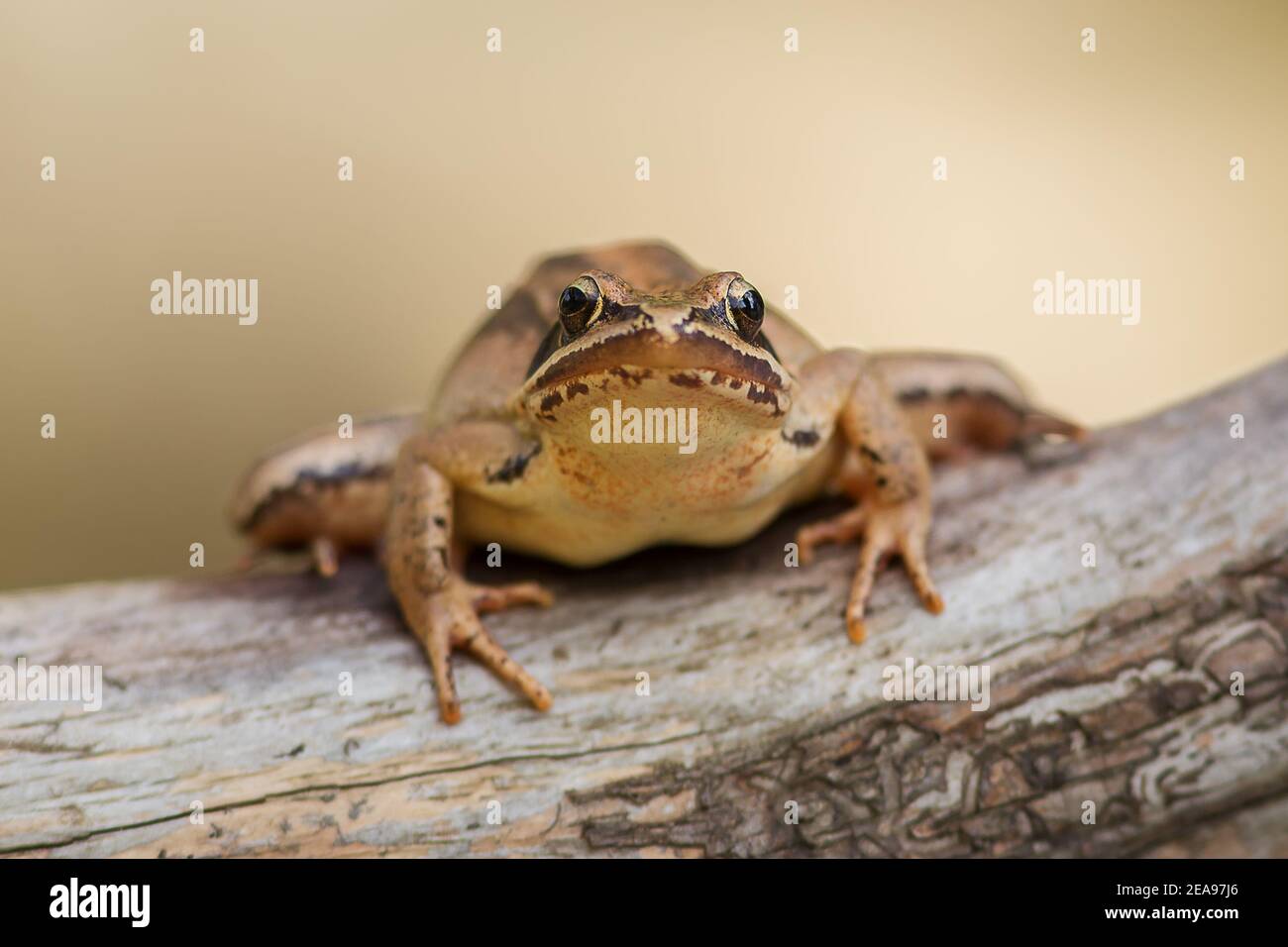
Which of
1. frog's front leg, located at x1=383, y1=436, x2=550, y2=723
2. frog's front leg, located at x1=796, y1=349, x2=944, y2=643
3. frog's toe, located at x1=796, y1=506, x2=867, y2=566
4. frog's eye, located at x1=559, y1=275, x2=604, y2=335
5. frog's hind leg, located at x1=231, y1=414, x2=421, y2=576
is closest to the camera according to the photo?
frog's eye, located at x1=559, y1=275, x2=604, y2=335

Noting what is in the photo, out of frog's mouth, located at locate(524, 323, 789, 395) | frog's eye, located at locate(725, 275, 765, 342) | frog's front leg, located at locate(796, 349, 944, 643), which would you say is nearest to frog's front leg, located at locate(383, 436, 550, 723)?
frog's mouth, located at locate(524, 323, 789, 395)

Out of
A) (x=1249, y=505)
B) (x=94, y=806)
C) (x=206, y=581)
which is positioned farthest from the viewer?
(x=206, y=581)

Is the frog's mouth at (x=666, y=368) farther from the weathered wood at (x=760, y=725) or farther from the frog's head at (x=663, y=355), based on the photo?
the weathered wood at (x=760, y=725)

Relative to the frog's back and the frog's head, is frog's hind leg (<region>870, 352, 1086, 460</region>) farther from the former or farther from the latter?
the frog's head

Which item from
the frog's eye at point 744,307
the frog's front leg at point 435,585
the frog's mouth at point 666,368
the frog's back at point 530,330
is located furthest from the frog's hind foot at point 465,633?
the frog's eye at point 744,307

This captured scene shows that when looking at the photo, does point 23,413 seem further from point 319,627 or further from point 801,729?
point 801,729
